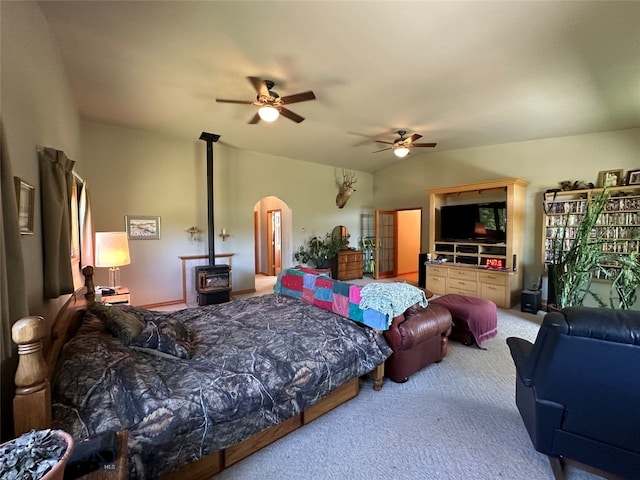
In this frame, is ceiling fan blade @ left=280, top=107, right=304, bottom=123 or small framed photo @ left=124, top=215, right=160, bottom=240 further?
small framed photo @ left=124, top=215, right=160, bottom=240

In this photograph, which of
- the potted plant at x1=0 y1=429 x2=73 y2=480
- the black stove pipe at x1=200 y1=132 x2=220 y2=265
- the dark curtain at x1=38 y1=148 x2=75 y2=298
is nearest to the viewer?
the potted plant at x1=0 y1=429 x2=73 y2=480

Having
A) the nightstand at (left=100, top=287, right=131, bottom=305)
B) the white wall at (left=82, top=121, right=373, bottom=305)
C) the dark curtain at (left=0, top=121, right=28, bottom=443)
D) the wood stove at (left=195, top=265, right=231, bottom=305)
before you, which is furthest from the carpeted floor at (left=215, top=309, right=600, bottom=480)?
the white wall at (left=82, top=121, right=373, bottom=305)

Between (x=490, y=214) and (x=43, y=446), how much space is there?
619 centimetres

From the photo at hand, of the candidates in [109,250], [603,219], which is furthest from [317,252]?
[603,219]

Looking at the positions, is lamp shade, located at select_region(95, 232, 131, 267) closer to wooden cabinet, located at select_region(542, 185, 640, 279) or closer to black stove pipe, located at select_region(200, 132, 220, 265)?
black stove pipe, located at select_region(200, 132, 220, 265)

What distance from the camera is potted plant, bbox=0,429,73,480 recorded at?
709 millimetres

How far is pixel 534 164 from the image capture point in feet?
17.1

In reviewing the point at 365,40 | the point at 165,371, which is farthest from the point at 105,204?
the point at 365,40

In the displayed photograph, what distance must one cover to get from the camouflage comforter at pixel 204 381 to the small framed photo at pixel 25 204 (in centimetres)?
66

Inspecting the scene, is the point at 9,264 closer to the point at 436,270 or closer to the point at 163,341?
the point at 163,341

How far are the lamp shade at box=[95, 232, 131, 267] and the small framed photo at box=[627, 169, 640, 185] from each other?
22.5 ft

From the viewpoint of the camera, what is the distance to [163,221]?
17.2 feet

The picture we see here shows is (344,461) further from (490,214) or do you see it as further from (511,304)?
(490,214)

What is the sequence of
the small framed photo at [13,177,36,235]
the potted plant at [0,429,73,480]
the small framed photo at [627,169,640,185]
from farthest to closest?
the small framed photo at [627,169,640,185]
the small framed photo at [13,177,36,235]
the potted plant at [0,429,73,480]
